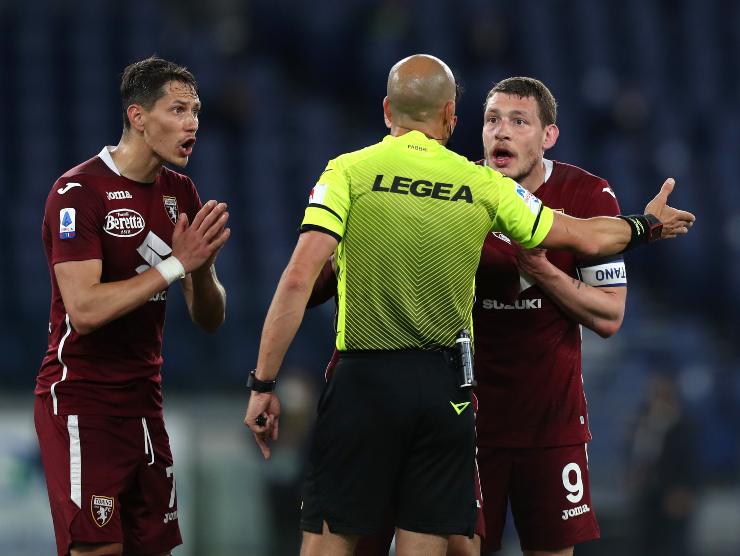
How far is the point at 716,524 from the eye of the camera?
10938 mm

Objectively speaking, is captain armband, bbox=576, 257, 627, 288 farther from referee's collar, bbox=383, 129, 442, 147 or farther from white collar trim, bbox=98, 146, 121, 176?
white collar trim, bbox=98, 146, 121, 176

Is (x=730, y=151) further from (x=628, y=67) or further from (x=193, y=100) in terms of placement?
(x=193, y=100)

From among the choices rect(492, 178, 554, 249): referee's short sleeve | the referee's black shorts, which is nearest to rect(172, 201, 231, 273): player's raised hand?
the referee's black shorts

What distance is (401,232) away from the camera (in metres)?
4.47

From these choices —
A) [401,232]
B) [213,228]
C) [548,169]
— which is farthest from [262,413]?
[548,169]

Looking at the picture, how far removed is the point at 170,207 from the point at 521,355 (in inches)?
61.9

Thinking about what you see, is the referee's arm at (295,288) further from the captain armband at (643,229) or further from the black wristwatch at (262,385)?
the captain armband at (643,229)

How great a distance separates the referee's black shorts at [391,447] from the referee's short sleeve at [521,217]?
516mm

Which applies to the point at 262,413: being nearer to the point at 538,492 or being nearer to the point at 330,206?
the point at 330,206

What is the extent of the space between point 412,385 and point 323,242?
0.59 m

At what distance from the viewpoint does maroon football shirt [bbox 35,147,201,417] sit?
4.98 m

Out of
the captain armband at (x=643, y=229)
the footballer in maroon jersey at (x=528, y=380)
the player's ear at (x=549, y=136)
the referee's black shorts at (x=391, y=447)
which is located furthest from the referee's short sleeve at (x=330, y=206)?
the player's ear at (x=549, y=136)

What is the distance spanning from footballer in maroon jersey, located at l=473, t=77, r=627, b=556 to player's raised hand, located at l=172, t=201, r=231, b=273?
110 centimetres

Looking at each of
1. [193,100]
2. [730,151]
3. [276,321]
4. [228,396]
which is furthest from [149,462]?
[730,151]
